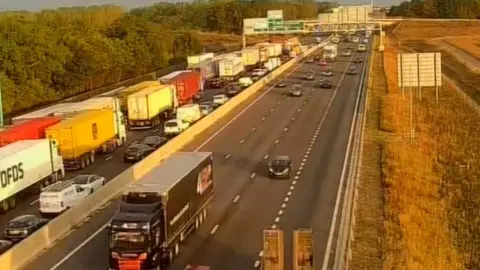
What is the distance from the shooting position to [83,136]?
44125mm

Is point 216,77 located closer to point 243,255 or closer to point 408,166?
point 408,166

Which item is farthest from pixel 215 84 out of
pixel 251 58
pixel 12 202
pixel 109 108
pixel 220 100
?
pixel 12 202

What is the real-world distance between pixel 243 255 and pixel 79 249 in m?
5.64

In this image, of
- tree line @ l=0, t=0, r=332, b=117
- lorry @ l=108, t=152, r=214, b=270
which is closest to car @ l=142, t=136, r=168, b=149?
lorry @ l=108, t=152, r=214, b=270

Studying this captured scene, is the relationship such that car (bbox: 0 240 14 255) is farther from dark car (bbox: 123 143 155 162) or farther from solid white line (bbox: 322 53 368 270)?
dark car (bbox: 123 143 155 162)

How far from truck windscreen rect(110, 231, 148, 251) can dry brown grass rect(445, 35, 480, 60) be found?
114127 millimetres

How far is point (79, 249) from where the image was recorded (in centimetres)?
2783

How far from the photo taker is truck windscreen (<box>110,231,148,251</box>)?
23328 millimetres

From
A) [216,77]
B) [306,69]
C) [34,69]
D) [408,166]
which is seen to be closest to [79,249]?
[408,166]

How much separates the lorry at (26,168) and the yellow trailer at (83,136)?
163 centimetres

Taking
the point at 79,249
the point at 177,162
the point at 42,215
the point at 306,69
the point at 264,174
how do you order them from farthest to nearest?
the point at 306,69, the point at 264,174, the point at 42,215, the point at 177,162, the point at 79,249

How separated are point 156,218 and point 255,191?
12.4 meters

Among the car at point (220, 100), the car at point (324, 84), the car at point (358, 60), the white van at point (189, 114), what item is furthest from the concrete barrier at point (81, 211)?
the car at point (358, 60)

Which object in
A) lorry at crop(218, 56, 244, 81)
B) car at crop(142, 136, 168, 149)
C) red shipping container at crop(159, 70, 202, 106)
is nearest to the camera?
car at crop(142, 136, 168, 149)
